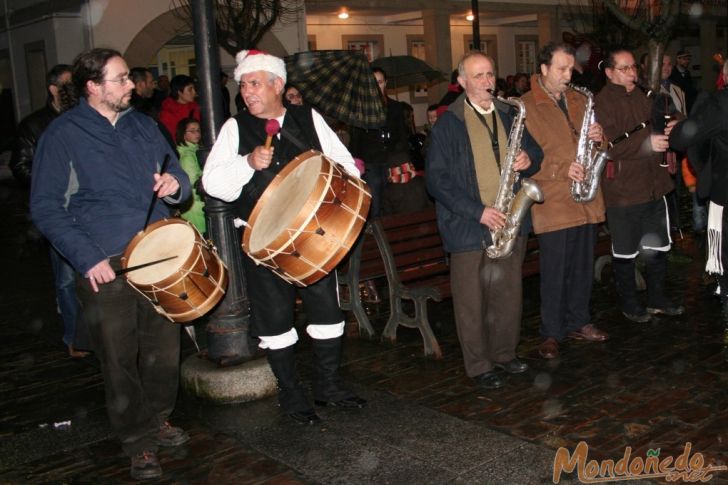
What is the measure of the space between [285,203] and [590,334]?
3024mm

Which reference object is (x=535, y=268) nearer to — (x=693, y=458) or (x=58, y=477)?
(x=693, y=458)

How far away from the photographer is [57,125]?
4.78 m

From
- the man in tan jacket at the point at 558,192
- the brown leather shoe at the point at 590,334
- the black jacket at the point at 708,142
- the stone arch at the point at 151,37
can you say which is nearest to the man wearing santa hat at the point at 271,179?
the man in tan jacket at the point at 558,192

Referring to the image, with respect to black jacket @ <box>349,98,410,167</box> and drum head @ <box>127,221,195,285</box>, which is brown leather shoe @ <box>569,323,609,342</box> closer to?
drum head @ <box>127,221,195,285</box>

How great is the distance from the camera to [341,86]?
389 inches

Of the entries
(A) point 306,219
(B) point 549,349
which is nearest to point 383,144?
(B) point 549,349

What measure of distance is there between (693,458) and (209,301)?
2.70 m

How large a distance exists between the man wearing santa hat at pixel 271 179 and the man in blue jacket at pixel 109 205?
359 millimetres

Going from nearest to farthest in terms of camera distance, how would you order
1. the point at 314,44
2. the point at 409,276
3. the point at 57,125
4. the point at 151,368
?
1. the point at 57,125
2. the point at 151,368
3. the point at 409,276
4. the point at 314,44

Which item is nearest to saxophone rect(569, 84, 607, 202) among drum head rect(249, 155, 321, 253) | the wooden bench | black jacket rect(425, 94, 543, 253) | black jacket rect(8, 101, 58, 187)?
black jacket rect(425, 94, 543, 253)

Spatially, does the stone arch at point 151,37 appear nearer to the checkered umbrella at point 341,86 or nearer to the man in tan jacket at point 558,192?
the checkered umbrella at point 341,86

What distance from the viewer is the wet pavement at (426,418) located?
475 cm

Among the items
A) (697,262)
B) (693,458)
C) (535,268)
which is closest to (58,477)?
(693,458)

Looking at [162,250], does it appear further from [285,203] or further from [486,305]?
[486,305]
